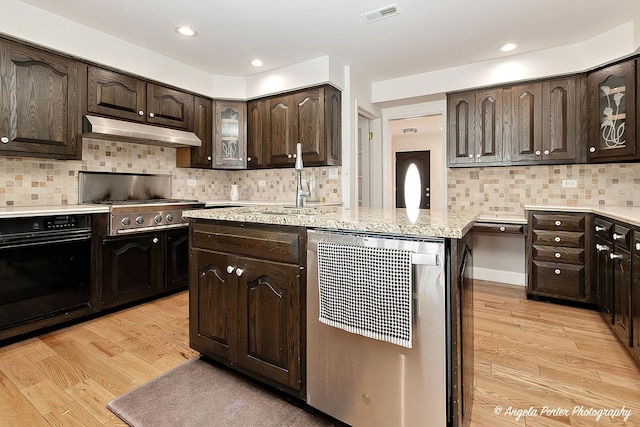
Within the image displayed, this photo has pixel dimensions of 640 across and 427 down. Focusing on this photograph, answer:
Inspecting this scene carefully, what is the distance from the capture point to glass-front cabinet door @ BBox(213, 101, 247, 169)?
13.4 feet

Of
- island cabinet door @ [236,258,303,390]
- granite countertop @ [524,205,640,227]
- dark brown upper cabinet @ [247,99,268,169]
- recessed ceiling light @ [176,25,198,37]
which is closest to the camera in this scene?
island cabinet door @ [236,258,303,390]

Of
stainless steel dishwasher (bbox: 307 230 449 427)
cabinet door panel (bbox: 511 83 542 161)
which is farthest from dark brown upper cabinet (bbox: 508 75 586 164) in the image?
stainless steel dishwasher (bbox: 307 230 449 427)

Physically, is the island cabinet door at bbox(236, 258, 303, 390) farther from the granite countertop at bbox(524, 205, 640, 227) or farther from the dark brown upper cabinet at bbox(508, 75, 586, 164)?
the dark brown upper cabinet at bbox(508, 75, 586, 164)

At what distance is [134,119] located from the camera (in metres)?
3.22

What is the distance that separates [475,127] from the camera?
12.1 feet

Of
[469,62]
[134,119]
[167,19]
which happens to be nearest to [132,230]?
[134,119]

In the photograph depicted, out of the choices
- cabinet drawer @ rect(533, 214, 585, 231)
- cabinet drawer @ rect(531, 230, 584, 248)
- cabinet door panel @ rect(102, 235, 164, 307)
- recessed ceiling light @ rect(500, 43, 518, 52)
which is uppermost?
recessed ceiling light @ rect(500, 43, 518, 52)

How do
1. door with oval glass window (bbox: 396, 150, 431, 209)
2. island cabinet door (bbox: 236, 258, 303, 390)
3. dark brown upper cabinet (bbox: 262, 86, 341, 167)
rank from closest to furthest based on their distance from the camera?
island cabinet door (bbox: 236, 258, 303, 390) → dark brown upper cabinet (bbox: 262, 86, 341, 167) → door with oval glass window (bbox: 396, 150, 431, 209)

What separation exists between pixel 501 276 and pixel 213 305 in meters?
3.34

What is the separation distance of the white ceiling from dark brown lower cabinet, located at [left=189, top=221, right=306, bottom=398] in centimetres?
189

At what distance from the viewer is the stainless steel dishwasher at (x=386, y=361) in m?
1.16

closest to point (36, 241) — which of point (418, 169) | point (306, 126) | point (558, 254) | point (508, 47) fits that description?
point (306, 126)

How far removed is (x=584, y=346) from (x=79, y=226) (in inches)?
150

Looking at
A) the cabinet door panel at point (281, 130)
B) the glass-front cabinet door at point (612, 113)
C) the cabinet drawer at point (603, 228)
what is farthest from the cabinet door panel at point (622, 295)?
the cabinet door panel at point (281, 130)
